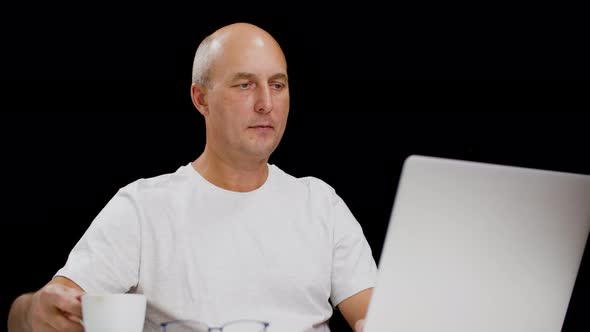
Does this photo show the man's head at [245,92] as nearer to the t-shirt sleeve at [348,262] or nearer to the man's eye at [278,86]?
the man's eye at [278,86]

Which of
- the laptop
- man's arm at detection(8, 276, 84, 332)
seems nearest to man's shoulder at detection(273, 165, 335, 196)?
man's arm at detection(8, 276, 84, 332)

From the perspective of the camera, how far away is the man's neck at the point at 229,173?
6.12ft

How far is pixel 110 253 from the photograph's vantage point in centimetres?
170

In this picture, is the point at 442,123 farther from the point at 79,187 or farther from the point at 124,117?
the point at 79,187

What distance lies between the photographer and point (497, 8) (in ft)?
7.49

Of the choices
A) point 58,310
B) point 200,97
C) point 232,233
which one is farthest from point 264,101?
point 58,310

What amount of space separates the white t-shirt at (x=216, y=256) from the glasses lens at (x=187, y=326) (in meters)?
0.01

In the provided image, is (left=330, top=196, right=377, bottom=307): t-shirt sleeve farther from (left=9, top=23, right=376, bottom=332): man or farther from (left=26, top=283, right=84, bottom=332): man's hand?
(left=26, top=283, right=84, bottom=332): man's hand

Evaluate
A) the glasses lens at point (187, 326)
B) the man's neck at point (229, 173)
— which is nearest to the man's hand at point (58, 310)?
the glasses lens at point (187, 326)

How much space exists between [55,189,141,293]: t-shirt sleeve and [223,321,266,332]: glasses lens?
250 millimetres

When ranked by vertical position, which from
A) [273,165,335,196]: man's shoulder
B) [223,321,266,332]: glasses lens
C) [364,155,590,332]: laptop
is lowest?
[223,321,266,332]: glasses lens

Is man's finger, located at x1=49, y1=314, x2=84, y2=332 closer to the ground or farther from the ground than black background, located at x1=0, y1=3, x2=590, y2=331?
closer to the ground

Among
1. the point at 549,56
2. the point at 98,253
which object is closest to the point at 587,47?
the point at 549,56

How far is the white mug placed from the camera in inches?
46.4
